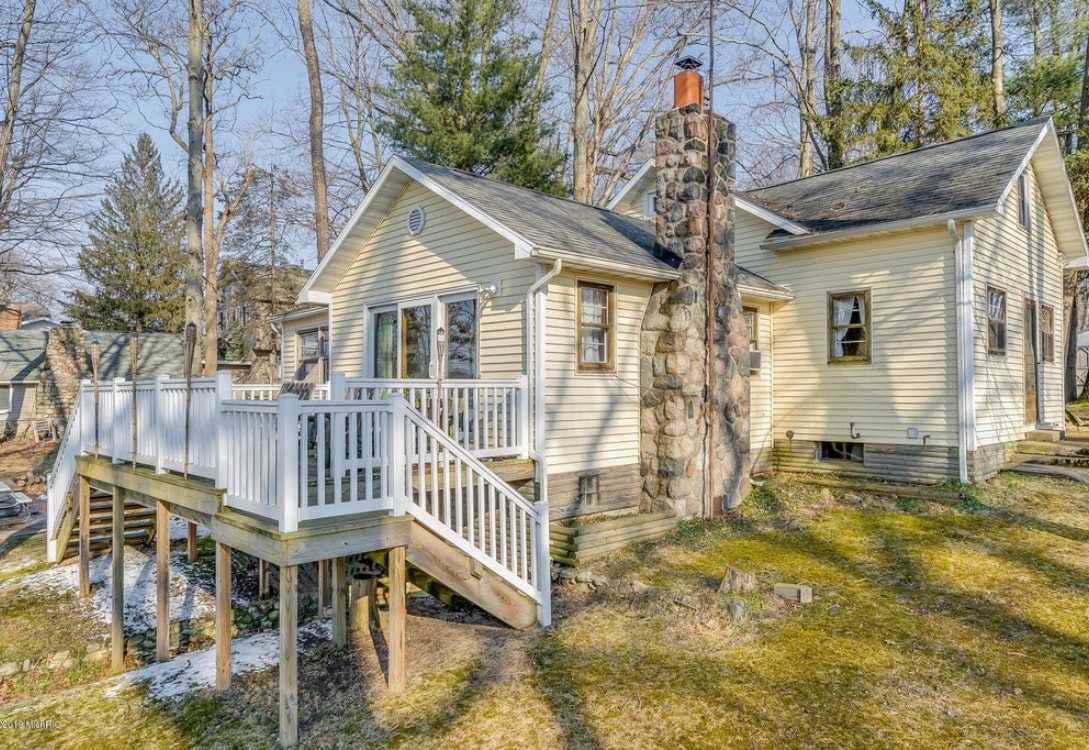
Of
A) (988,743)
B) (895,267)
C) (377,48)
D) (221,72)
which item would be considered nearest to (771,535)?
(988,743)

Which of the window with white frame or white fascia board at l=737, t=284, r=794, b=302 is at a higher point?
white fascia board at l=737, t=284, r=794, b=302

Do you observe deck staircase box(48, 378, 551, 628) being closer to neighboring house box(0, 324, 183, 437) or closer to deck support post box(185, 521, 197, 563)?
deck support post box(185, 521, 197, 563)

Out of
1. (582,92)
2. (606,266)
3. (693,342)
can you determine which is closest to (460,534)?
(606,266)

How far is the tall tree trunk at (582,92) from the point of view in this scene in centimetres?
1866

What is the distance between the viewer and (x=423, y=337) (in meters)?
9.55

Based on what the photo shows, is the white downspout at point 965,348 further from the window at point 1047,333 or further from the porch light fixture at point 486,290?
the porch light fixture at point 486,290

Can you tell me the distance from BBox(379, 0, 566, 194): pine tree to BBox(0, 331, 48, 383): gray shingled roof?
15031mm

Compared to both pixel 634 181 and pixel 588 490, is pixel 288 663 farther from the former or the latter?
pixel 634 181

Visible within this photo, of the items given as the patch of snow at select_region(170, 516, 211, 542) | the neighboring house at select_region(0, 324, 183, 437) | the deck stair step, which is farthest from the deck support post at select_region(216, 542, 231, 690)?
the neighboring house at select_region(0, 324, 183, 437)

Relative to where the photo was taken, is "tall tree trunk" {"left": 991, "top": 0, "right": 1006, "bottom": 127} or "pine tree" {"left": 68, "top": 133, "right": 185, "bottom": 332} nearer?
"tall tree trunk" {"left": 991, "top": 0, "right": 1006, "bottom": 127}

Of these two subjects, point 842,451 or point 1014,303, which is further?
point 1014,303

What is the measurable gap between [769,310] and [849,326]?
1.31 m

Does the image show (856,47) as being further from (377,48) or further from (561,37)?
(377,48)

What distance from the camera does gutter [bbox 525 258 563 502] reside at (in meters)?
7.62
